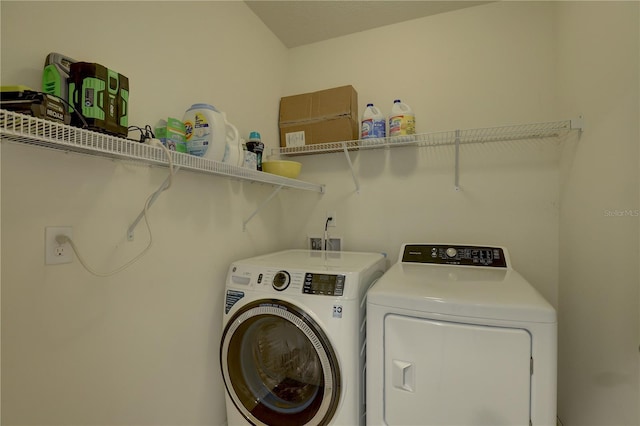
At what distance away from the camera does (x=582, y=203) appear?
1342 millimetres

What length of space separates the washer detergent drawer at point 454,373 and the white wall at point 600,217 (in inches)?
12.6

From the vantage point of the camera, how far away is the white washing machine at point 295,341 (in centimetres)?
127

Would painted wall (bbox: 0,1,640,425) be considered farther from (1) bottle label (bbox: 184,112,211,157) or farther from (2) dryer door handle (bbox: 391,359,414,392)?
(2) dryer door handle (bbox: 391,359,414,392)

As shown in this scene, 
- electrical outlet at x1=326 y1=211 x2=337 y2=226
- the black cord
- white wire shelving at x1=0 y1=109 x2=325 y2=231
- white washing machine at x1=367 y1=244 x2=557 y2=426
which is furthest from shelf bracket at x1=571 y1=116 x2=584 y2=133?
the black cord

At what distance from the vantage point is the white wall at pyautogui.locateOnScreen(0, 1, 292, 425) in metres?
0.89

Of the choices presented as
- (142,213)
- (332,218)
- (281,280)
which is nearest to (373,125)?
(332,218)

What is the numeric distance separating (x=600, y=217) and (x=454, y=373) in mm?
836

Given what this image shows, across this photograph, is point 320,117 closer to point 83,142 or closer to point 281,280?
point 281,280

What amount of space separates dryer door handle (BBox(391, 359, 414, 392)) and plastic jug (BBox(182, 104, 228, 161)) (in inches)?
44.3

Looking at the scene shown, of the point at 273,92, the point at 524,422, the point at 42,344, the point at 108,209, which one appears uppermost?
the point at 273,92

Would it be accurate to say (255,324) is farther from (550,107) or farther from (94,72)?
(550,107)

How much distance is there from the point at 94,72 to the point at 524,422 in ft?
5.77

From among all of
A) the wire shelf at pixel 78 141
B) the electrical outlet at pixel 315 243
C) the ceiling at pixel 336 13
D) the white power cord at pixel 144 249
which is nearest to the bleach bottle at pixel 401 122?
the ceiling at pixel 336 13

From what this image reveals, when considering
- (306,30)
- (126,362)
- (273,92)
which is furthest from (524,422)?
(306,30)
